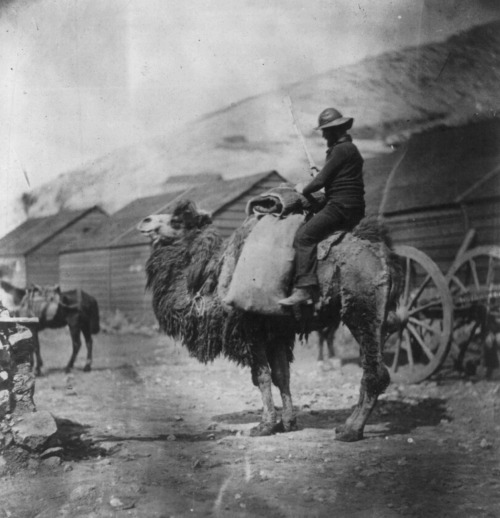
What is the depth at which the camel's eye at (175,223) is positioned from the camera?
20.3 feet

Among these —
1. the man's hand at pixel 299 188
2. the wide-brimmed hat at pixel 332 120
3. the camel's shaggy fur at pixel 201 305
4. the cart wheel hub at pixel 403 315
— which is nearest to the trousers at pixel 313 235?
the man's hand at pixel 299 188

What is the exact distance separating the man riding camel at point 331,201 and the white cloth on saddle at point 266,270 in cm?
9

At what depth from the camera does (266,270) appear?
5.25m

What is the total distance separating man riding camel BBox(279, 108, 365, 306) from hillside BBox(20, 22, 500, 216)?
185 cm

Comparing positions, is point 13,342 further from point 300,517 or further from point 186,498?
point 300,517

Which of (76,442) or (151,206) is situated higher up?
(151,206)

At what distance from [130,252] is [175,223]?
957 cm

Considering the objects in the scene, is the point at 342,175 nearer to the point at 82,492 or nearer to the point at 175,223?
the point at 175,223

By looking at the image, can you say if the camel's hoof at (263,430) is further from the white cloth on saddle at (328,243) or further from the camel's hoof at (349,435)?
the white cloth on saddle at (328,243)

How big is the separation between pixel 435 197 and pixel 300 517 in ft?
22.1

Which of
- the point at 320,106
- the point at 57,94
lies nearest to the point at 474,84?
the point at 320,106

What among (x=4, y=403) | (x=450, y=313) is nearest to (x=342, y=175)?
(x=450, y=313)

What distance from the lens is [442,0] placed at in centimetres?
629

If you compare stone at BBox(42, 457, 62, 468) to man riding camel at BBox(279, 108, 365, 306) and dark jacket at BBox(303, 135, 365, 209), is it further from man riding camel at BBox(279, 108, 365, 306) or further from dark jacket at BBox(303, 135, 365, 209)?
dark jacket at BBox(303, 135, 365, 209)
